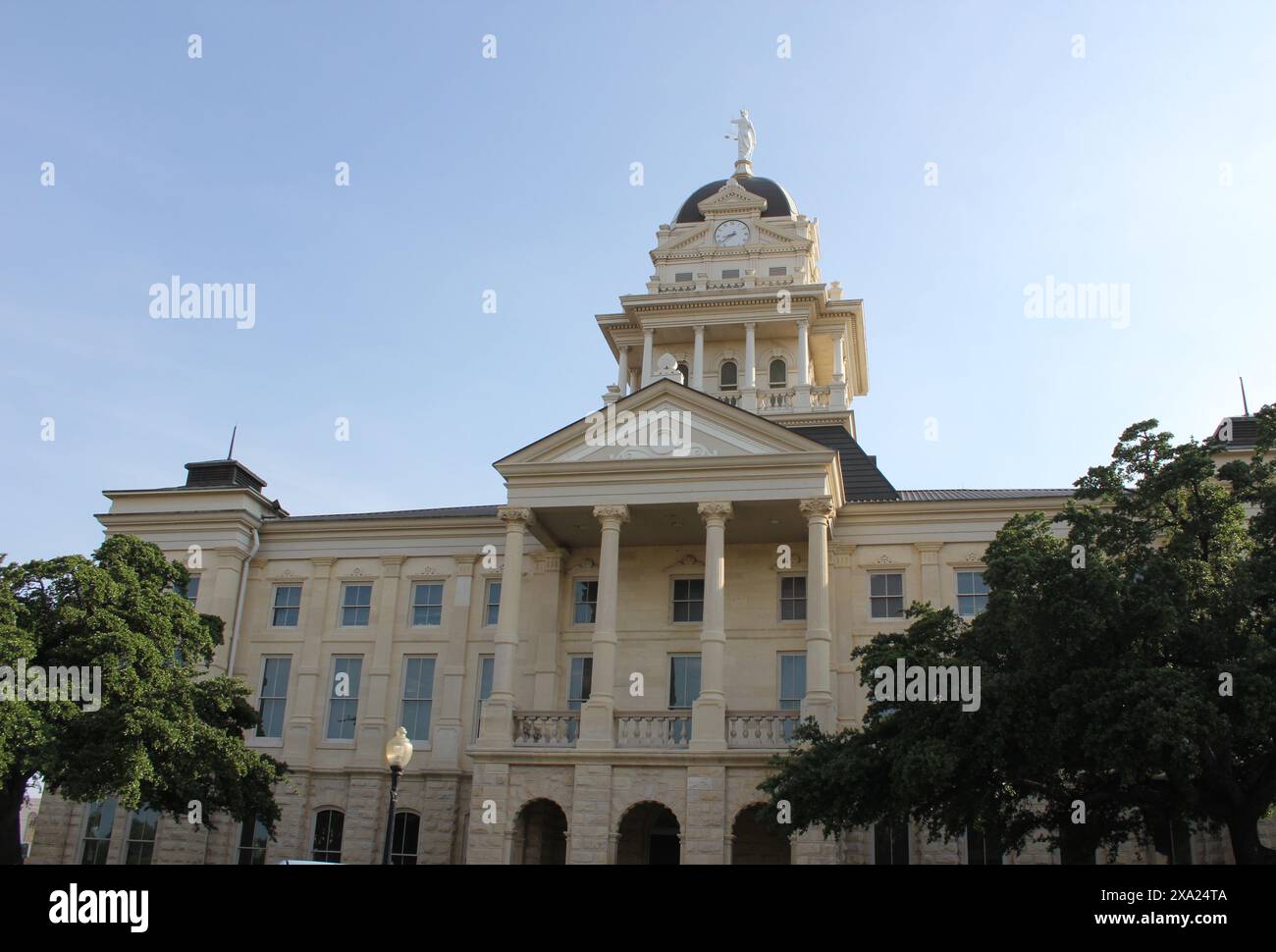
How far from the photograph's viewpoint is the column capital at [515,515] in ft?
106

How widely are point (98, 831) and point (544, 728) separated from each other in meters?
14.6

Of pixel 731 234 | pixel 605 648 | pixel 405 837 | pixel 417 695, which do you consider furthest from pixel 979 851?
pixel 731 234

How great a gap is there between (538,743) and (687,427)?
30.3 ft

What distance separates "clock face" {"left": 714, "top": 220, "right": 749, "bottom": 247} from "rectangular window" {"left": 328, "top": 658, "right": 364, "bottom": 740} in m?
21.9

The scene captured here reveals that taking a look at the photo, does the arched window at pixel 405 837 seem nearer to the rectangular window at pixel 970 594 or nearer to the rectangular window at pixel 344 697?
the rectangular window at pixel 344 697

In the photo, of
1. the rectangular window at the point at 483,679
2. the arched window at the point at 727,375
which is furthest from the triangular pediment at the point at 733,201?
the rectangular window at the point at 483,679

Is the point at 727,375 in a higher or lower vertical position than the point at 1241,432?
higher

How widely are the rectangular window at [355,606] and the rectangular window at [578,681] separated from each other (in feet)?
23.2

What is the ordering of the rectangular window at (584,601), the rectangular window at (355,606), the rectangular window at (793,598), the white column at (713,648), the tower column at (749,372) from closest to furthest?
the white column at (713,648), the rectangular window at (793,598), the rectangular window at (584,601), the rectangular window at (355,606), the tower column at (749,372)

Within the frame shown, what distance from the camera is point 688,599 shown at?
114 ft

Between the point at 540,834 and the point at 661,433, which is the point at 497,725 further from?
the point at 661,433
